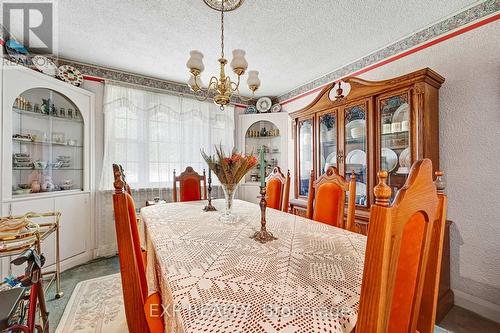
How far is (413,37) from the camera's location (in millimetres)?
2150

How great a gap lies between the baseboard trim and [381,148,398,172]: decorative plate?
1.16 metres

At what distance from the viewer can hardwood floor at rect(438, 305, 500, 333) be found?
1.59 m

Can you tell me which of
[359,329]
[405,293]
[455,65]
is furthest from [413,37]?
[359,329]

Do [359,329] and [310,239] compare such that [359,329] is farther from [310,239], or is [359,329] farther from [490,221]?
[490,221]

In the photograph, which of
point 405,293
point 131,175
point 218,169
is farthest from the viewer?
point 131,175

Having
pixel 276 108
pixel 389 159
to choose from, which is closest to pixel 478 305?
pixel 389 159

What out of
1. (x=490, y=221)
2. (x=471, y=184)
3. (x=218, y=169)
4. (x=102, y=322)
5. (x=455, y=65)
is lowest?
(x=102, y=322)

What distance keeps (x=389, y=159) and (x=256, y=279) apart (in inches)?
75.1

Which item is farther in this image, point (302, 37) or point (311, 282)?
point (302, 37)

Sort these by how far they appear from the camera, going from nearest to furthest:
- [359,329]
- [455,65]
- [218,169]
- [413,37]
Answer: [359,329] → [218,169] → [455,65] → [413,37]

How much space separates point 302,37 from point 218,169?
1642 millimetres

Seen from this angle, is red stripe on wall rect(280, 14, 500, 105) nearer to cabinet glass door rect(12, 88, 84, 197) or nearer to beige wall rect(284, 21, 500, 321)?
beige wall rect(284, 21, 500, 321)

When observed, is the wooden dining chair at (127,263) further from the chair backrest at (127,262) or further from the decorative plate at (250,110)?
the decorative plate at (250,110)

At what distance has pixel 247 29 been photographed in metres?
2.05
